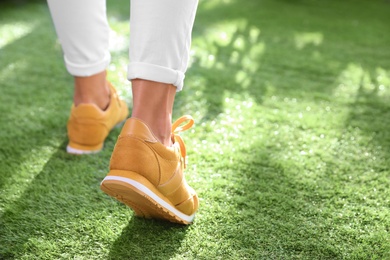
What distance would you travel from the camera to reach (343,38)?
249 cm

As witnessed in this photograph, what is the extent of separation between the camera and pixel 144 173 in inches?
35.0

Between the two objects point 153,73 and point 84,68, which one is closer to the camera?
point 153,73

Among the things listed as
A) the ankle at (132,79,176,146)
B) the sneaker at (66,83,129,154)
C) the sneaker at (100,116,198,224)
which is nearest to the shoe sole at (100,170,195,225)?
the sneaker at (100,116,198,224)

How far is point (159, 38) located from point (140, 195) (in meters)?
0.30

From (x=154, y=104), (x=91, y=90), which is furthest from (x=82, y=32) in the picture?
(x=154, y=104)

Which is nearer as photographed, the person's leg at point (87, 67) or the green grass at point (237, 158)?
the green grass at point (237, 158)

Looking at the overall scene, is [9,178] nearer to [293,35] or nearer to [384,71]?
[384,71]

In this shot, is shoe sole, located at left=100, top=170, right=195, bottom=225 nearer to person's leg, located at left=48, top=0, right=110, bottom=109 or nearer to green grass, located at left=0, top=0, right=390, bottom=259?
green grass, located at left=0, top=0, right=390, bottom=259

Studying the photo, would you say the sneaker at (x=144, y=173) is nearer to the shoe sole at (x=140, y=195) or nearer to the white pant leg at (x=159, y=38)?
the shoe sole at (x=140, y=195)

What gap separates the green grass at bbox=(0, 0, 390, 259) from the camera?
0.93 meters

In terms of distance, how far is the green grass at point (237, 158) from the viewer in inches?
36.6

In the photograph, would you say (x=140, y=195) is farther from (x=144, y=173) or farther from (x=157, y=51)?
(x=157, y=51)

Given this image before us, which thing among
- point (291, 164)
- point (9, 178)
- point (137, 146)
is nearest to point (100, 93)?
point (9, 178)

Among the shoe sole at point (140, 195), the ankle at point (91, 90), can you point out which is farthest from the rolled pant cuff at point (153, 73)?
the ankle at point (91, 90)
